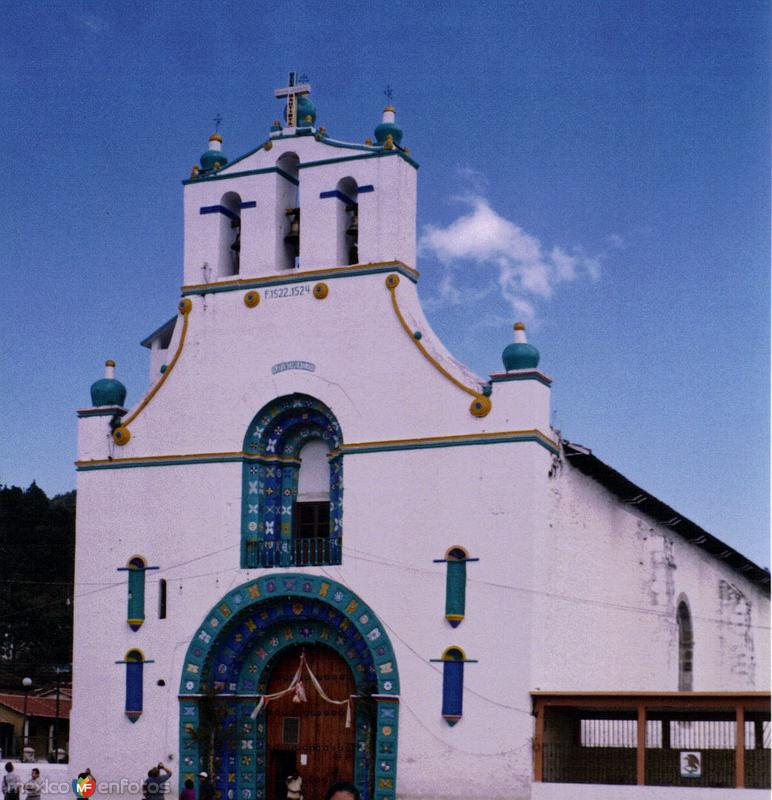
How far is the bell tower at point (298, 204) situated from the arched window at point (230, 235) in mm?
23

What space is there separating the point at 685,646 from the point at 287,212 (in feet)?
50.8

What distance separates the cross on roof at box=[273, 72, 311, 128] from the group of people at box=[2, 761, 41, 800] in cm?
1518

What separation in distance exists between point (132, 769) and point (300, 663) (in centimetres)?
425

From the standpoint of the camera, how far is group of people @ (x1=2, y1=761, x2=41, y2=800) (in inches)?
1304

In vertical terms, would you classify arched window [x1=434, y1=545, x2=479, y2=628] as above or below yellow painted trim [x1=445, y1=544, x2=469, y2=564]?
below

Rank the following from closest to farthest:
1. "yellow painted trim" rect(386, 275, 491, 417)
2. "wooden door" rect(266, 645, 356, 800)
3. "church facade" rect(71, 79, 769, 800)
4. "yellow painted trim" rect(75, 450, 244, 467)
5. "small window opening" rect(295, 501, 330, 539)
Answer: "church facade" rect(71, 79, 769, 800)
"yellow painted trim" rect(386, 275, 491, 417)
"wooden door" rect(266, 645, 356, 800)
"small window opening" rect(295, 501, 330, 539)
"yellow painted trim" rect(75, 450, 244, 467)

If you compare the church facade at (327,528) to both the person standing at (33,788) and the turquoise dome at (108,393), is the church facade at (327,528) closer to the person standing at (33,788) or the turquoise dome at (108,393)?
the turquoise dome at (108,393)

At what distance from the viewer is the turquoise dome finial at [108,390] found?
36750 millimetres

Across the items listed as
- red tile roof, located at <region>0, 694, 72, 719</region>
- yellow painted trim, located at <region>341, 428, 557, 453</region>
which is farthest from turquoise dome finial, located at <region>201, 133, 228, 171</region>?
red tile roof, located at <region>0, 694, 72, 719</region>

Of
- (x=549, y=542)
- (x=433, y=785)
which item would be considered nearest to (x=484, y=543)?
(x=549, y=542)

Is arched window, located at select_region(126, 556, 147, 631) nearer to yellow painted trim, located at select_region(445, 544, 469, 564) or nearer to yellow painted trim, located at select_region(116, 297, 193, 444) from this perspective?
yellow painted trim, located at select_region(116, 297, 193, 444)

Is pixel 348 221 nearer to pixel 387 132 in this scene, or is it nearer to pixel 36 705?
pixel 387 132

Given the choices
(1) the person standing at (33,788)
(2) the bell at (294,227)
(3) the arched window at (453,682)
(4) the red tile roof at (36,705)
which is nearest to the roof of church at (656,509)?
(3) the arched window at (453,682)

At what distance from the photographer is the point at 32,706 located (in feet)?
184
